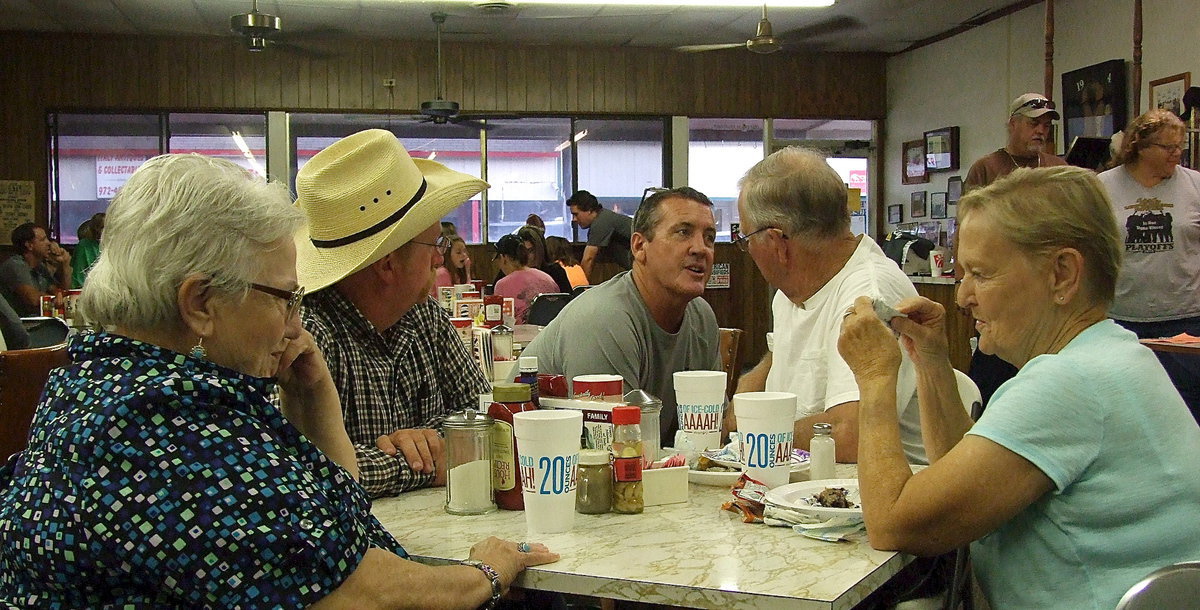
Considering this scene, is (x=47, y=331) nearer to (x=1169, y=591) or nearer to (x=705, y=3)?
(x=1169, y=591)

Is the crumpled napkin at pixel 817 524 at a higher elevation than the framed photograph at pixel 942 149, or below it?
below

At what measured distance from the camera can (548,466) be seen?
1684 mm

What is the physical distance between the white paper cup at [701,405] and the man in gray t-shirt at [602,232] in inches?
293

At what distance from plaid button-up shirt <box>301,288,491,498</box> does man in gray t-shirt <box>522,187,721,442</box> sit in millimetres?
311

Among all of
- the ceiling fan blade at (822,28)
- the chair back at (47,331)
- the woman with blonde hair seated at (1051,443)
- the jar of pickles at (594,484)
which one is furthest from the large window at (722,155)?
the woman with blonde hair seated at (1051,443)

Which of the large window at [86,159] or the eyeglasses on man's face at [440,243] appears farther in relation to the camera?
the large window at [86,159]

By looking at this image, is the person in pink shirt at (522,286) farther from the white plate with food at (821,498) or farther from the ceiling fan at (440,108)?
the white plate with food at (821,498)

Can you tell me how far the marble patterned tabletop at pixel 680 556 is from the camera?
1415 millimetres

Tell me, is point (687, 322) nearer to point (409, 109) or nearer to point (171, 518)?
point (171, 518)

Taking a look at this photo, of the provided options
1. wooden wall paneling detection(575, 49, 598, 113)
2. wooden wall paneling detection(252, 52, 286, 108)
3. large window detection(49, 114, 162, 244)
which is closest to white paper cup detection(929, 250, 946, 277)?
wooden wall paneling detection(575, 49, 598, 113)

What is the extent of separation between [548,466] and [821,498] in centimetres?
50

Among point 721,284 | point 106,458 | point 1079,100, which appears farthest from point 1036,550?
point 721,284

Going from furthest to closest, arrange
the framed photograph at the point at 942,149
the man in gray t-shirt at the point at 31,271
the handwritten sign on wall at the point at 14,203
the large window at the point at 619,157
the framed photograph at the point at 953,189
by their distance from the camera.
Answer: the large window at the point at 619,157 → the framed photograph at the point at 942,149 → the framed photograph at the point at 953,189 → the handwritten sign on wall at the point at 14,203 → the man in gray t-shirt at the point at 31,271

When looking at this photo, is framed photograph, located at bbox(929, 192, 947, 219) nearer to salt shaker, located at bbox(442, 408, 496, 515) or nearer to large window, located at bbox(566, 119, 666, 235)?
large window, located at bbox(566, 119, 666, 235)
